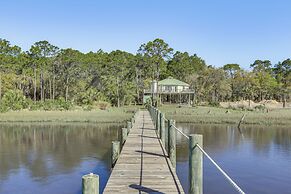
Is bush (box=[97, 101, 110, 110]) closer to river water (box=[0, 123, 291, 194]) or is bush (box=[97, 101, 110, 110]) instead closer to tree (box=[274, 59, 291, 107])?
river water (box=[0, 123, 291, 194])

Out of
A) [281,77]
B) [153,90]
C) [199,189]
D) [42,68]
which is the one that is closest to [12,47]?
[42,68]

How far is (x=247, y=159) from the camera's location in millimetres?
20547

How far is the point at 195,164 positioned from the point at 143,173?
3197mm

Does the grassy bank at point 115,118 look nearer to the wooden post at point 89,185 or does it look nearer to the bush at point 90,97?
the bush at point 90,97

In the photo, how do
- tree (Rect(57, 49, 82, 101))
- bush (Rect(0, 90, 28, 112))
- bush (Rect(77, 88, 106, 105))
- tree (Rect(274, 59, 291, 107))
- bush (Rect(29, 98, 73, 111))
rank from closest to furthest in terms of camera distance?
1. bush (Rect(0, 90, 28, 112))
2. bush (Rect(29, 98, 73, 111))
3. bush (Rect(77, 88, 106, 105))
4. tree (Rect(57, 49, 82, 101))
5. tree (Rect(274, 59, 291, 107))

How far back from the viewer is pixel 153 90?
61969mm

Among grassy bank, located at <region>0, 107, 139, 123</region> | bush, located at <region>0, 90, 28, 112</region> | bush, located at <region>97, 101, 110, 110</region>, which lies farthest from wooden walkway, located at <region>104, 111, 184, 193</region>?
bush, located at <region>97, 101, 110, 110</region>

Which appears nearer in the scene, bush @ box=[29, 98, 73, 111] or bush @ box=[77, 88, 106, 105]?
bush @ box=[29, 98, 73, 111]

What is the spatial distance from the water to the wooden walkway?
336cm

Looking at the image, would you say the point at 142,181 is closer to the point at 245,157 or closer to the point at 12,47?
the point at 245,157

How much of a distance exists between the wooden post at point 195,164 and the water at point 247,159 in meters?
8.24

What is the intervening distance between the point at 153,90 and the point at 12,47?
26300mm

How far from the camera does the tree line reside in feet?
187

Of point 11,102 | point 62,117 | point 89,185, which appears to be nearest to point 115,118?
point 62,117
